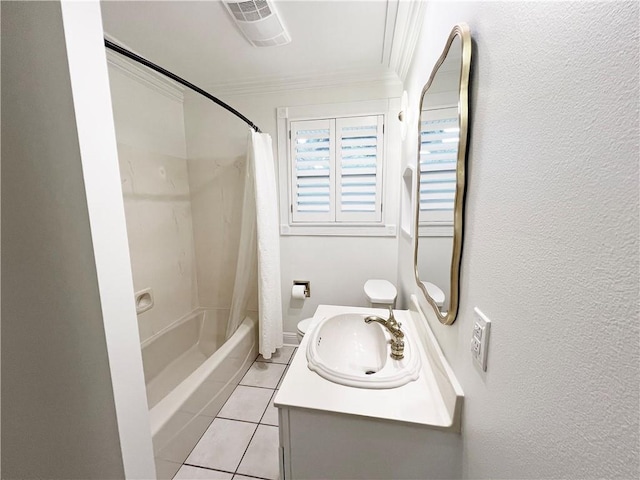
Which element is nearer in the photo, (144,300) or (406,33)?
(406,33)

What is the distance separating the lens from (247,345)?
2154mm

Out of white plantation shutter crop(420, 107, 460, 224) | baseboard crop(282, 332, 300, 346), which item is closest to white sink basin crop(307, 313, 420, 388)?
white plantation shutter crop(420, 107, 460, 224)

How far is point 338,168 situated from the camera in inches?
86.4

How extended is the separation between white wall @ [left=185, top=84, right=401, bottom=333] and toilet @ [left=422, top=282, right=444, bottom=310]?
118cm

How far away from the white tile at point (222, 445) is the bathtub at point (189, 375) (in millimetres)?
49

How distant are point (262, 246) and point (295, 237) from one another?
44 centimetres

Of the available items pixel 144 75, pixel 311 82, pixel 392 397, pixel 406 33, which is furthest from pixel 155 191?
pixel 392 397

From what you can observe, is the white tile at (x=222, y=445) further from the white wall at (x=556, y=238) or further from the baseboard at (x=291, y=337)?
the white wall at (x=556, y=238)

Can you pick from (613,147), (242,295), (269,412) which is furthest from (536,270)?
(242,295)

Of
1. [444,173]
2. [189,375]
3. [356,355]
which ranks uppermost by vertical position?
[444,173]

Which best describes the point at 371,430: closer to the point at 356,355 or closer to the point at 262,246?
the point at 356,355

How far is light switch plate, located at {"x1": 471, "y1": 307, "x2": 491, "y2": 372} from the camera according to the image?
0.60 metres

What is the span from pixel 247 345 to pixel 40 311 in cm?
162

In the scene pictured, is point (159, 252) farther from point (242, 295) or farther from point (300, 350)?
point (300, 350)
